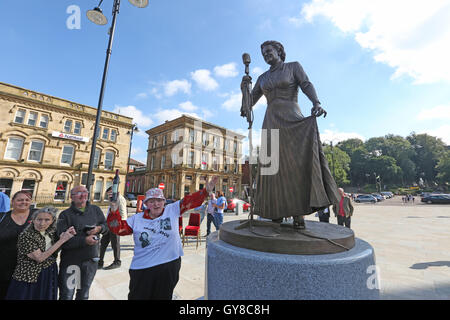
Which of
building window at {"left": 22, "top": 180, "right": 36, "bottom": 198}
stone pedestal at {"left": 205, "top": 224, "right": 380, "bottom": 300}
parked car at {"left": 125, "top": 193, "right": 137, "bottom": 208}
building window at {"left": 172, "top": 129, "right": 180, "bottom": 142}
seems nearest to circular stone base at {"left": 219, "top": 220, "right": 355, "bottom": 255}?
stone pedestal at {"left": 205, "top": 224, "right": 380, "bottom": 300}

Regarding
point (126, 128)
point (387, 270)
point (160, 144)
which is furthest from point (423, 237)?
point (160, 144)

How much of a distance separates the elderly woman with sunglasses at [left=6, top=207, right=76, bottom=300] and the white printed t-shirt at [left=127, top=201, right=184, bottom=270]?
0.75 meters

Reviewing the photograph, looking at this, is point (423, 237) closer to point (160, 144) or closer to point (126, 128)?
point (126, 128)

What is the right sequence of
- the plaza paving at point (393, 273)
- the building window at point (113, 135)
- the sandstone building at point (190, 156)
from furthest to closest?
the sandstone building at point (190, 156) < the building window at point (113, 135) < the plaza paving at point (393, 273)

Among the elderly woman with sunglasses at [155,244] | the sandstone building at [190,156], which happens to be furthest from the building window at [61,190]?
the elderly woman with sunglasses at [155,244]

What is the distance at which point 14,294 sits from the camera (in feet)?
6.86

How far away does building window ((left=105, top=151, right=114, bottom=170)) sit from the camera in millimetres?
24375

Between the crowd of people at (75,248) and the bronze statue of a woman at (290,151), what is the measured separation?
0.87m

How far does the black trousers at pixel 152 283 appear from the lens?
2144mm

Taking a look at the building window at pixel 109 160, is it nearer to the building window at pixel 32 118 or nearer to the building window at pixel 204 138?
the building window at pixel 32 118

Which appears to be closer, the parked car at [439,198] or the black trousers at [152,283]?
the black trousers at [152,283]

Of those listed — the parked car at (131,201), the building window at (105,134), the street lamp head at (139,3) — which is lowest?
the parked car at (131,201)

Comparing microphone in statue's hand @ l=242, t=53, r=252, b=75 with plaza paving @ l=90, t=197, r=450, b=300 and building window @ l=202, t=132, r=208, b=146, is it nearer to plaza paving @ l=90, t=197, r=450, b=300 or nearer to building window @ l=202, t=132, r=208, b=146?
plaza paving @ l=90, t=197, r=450, b=300

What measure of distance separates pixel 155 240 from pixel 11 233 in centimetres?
177
